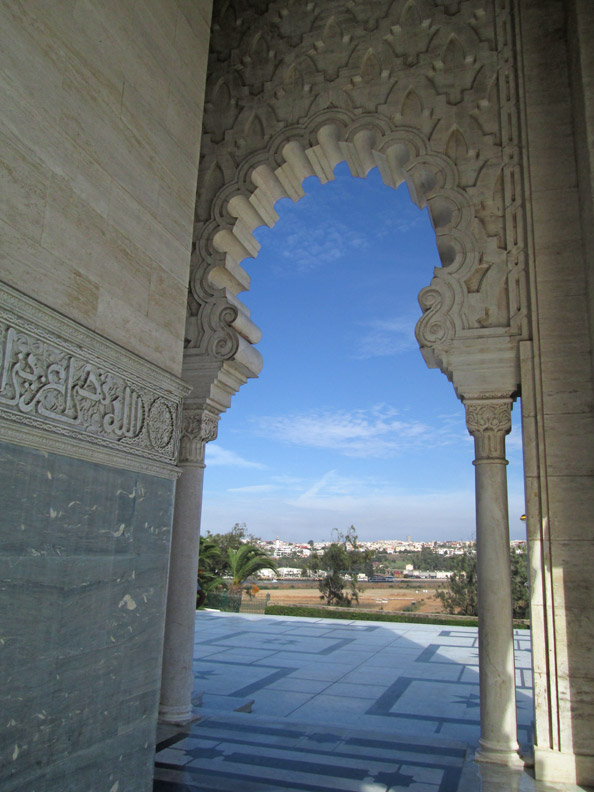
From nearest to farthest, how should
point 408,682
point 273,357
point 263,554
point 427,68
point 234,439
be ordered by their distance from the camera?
point 427,68 → point 408,682 → point 263,554 → point 273,357 → point 234,439

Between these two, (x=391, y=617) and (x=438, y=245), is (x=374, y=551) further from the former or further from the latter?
(x=438, y=245)

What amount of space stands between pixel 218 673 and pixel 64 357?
506 centimetres

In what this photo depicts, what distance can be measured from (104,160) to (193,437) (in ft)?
8.83

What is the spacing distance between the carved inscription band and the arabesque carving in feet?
7.22

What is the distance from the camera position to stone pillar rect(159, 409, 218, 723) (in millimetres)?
4281

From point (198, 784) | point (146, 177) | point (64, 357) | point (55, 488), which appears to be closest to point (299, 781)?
point (198, 784)

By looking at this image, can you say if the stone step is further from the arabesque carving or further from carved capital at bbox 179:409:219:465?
the arabesque carving

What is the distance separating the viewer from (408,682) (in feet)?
19.5

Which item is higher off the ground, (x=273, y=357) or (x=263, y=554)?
(x=273, y=357)

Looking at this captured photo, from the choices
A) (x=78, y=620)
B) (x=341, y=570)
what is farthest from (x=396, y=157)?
(x=341, y=570)

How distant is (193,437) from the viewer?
4.71 metres

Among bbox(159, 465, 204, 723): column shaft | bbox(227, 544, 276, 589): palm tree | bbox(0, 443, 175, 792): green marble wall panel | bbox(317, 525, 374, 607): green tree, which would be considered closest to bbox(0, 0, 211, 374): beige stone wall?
bbox(0, 443, 175, 792): green marble wall panel

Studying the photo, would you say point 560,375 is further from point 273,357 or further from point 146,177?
point 273,357

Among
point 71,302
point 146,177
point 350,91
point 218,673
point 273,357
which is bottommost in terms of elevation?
point 218,673
